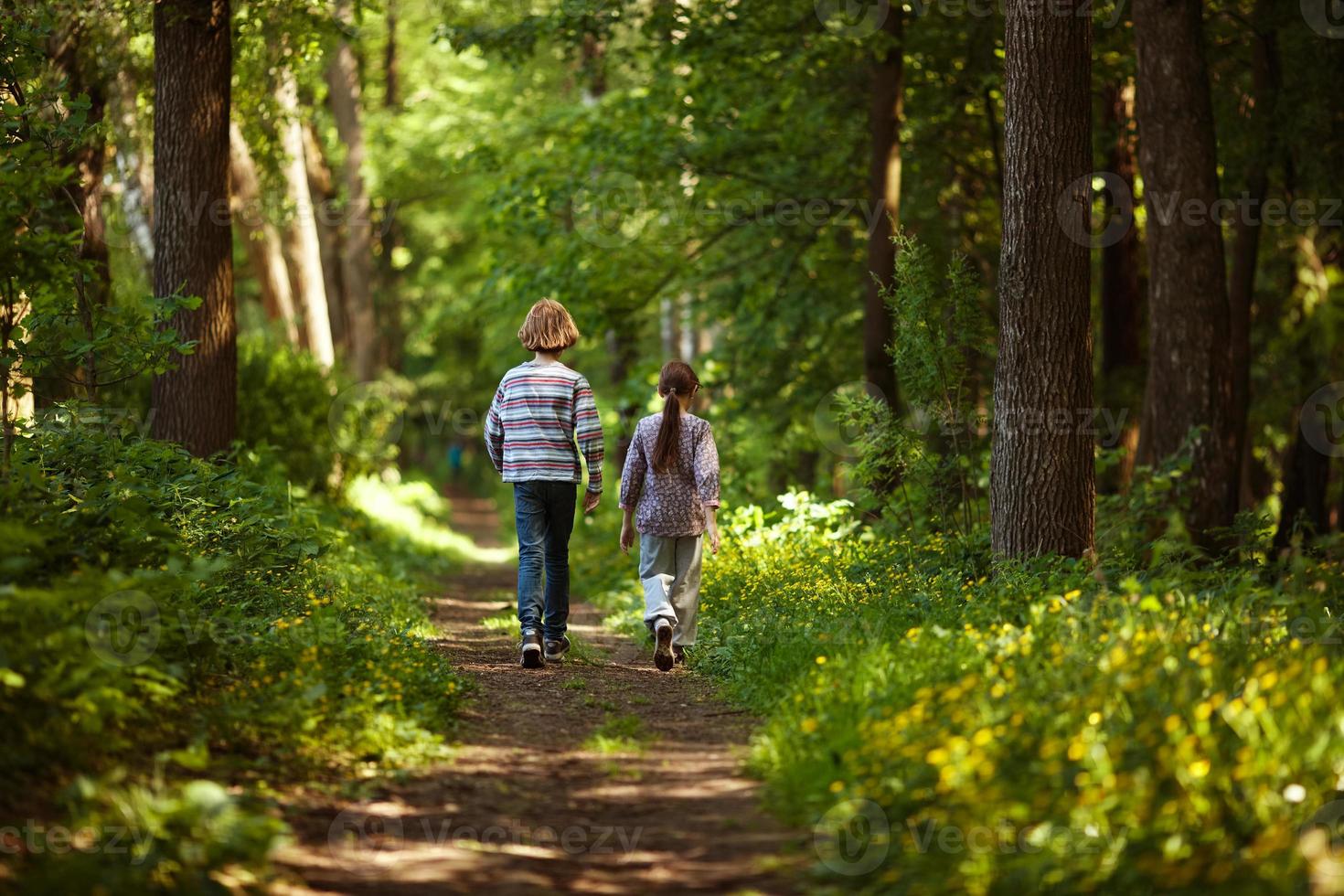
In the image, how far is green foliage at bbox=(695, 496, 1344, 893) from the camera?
14.0 feet

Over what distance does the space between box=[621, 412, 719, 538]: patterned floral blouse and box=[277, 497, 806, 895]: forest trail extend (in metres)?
1.29

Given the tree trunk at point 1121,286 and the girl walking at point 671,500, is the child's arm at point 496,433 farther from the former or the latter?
the tree trunk at point 1121,286

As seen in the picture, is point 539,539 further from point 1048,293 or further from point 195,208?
point 195,208

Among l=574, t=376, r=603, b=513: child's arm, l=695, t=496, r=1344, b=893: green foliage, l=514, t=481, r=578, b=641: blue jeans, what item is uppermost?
l=574, t=376, r=603, b=513: child's arm

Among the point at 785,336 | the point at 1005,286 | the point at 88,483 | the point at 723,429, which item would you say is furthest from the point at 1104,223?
the point at 88,483

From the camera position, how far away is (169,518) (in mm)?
8227

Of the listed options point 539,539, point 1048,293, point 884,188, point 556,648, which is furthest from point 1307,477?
point 539,539

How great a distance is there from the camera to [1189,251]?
39.1ft

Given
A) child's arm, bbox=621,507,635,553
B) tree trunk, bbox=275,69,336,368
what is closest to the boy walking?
child's arm, bbox=621,507,635,553

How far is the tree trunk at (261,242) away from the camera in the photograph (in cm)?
1839

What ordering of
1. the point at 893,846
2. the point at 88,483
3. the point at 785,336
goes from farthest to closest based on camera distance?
the point at 785,336, the point at 88,483, the point at 893,846

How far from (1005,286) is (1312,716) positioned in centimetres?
428

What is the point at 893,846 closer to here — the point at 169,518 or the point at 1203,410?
the point at 169,518

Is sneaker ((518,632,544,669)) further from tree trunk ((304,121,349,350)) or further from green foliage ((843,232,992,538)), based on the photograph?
tree trunk ((304,121,349,350))
